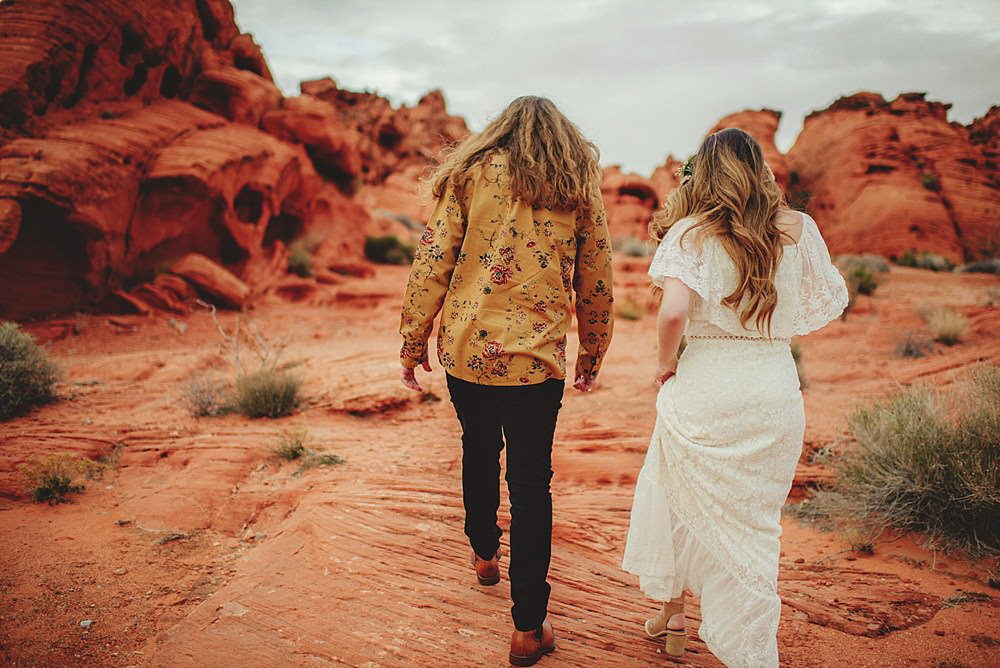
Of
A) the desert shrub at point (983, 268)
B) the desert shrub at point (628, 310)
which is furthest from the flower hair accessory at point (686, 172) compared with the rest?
the desert shrub at point (983, 268)

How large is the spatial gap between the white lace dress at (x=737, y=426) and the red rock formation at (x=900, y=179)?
2833 cm

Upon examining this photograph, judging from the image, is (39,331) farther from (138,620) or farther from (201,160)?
(138,620)

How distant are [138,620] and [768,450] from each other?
286 cm

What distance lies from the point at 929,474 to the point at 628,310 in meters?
10.0

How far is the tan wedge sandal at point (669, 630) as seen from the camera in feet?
8.46

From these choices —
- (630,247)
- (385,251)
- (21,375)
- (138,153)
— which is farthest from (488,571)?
(630,247)

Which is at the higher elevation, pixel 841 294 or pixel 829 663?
pixel 841 294

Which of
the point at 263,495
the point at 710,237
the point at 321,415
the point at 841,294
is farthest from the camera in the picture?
the point at 321,415

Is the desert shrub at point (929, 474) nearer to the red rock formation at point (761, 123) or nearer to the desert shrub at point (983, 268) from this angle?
the desert shrub at point (983, 268)

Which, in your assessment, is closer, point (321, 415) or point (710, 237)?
point (710, 237)

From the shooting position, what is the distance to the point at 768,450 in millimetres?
2318

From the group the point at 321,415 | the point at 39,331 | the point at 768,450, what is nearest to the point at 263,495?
the point at 321,415

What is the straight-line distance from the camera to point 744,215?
2.25 m

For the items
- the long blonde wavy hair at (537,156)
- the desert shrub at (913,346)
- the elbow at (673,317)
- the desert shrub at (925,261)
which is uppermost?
the desert shrub at (925,261)
